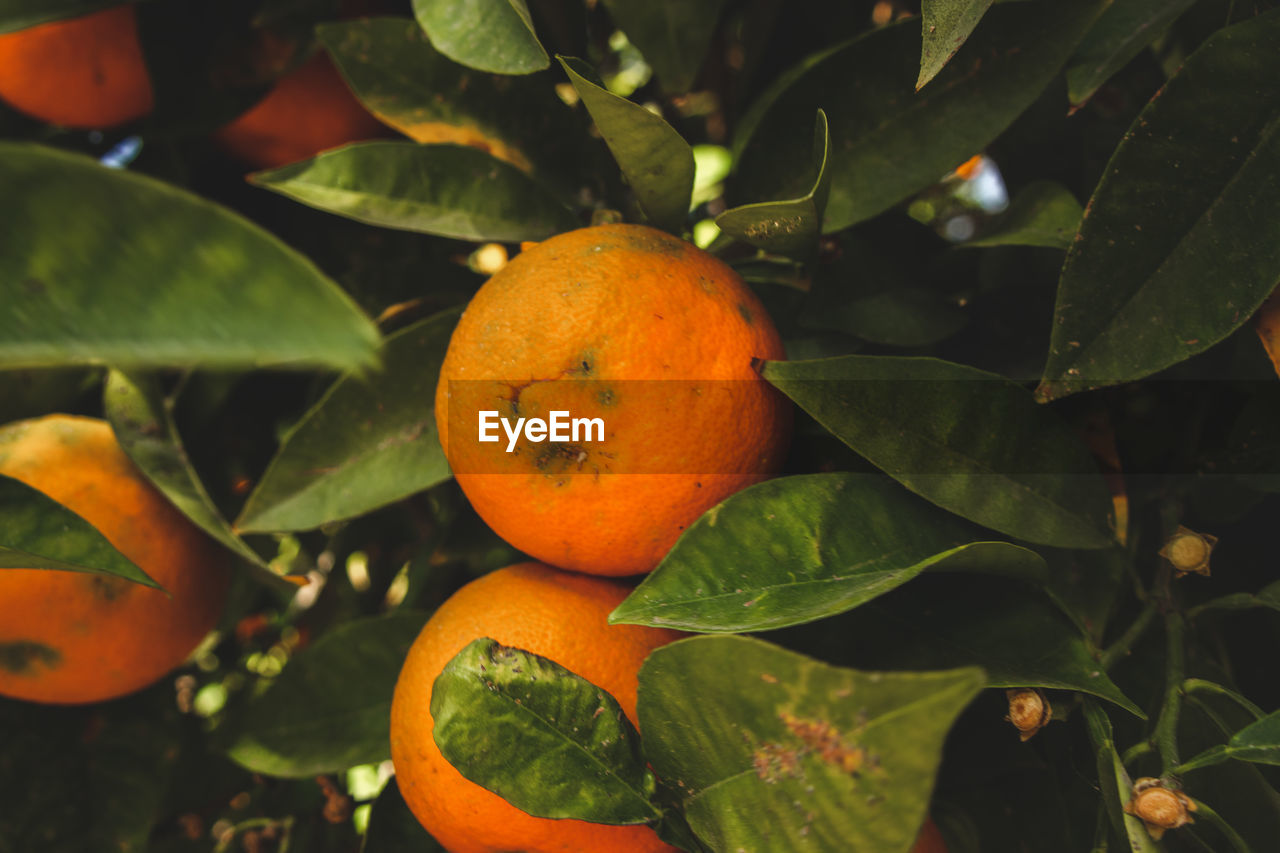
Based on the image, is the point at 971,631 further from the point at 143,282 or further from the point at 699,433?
the point at 143,282

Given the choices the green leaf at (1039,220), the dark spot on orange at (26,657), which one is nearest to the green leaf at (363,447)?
the dark spot on orange at (26,657)

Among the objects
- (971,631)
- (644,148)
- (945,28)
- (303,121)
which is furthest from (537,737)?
(303,121)

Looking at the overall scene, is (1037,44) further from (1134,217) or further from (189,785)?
(189,785)

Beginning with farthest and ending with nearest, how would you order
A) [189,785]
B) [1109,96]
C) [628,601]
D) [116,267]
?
[189,785]
[1109,96]
[628,601]
[116,267]

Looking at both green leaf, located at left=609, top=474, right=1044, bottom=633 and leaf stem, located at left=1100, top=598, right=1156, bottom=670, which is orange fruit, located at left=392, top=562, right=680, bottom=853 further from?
leaf stem, located at left=1100, top=598, right=1156, bottom=670

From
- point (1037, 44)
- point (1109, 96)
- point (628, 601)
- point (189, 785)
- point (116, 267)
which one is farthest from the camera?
point (189, 785)

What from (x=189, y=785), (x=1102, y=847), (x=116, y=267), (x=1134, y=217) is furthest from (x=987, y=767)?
(x=189, y=785)

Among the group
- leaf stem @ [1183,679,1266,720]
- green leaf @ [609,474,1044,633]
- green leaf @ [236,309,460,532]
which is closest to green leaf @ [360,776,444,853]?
green leaf @ [236,309,460,532]
